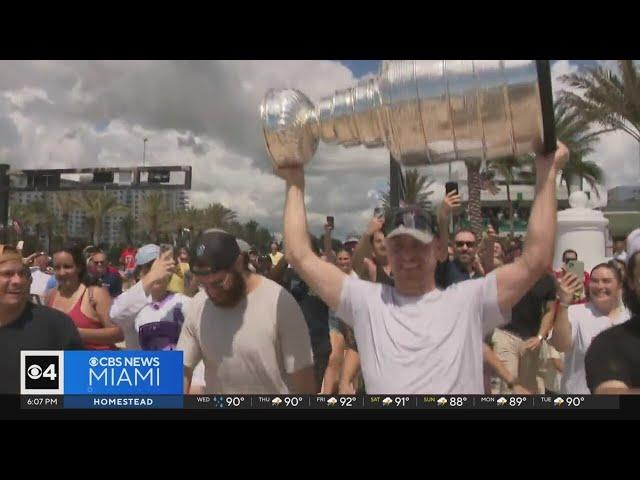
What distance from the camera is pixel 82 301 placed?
2797mm

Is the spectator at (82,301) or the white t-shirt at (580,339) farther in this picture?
the spectator at (82,301)

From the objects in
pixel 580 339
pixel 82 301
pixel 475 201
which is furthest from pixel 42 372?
pixel 580 339

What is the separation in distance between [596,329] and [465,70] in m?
1.11

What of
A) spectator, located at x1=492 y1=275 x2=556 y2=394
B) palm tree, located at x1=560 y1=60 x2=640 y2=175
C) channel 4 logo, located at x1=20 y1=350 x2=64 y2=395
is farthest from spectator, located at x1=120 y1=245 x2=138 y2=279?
palm tree, located at x1=560 y1=60 x2=640 y2=175

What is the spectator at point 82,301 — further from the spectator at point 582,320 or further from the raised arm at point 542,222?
the spectator at point 582,320

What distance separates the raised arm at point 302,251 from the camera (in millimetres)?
2271

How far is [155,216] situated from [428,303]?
126 cm

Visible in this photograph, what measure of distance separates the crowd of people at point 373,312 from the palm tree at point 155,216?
0.32 ft

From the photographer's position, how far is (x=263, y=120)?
2.21 meters

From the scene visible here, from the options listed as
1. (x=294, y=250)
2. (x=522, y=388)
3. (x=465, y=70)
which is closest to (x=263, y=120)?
(x=294, y=250)

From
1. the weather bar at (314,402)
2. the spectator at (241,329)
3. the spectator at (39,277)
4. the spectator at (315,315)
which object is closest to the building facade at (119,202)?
the spectator at (39,277)

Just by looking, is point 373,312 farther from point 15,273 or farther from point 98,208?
point 15,273

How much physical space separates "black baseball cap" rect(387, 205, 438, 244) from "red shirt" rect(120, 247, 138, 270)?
3.89ft

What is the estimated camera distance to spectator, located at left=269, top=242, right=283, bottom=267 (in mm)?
2504
